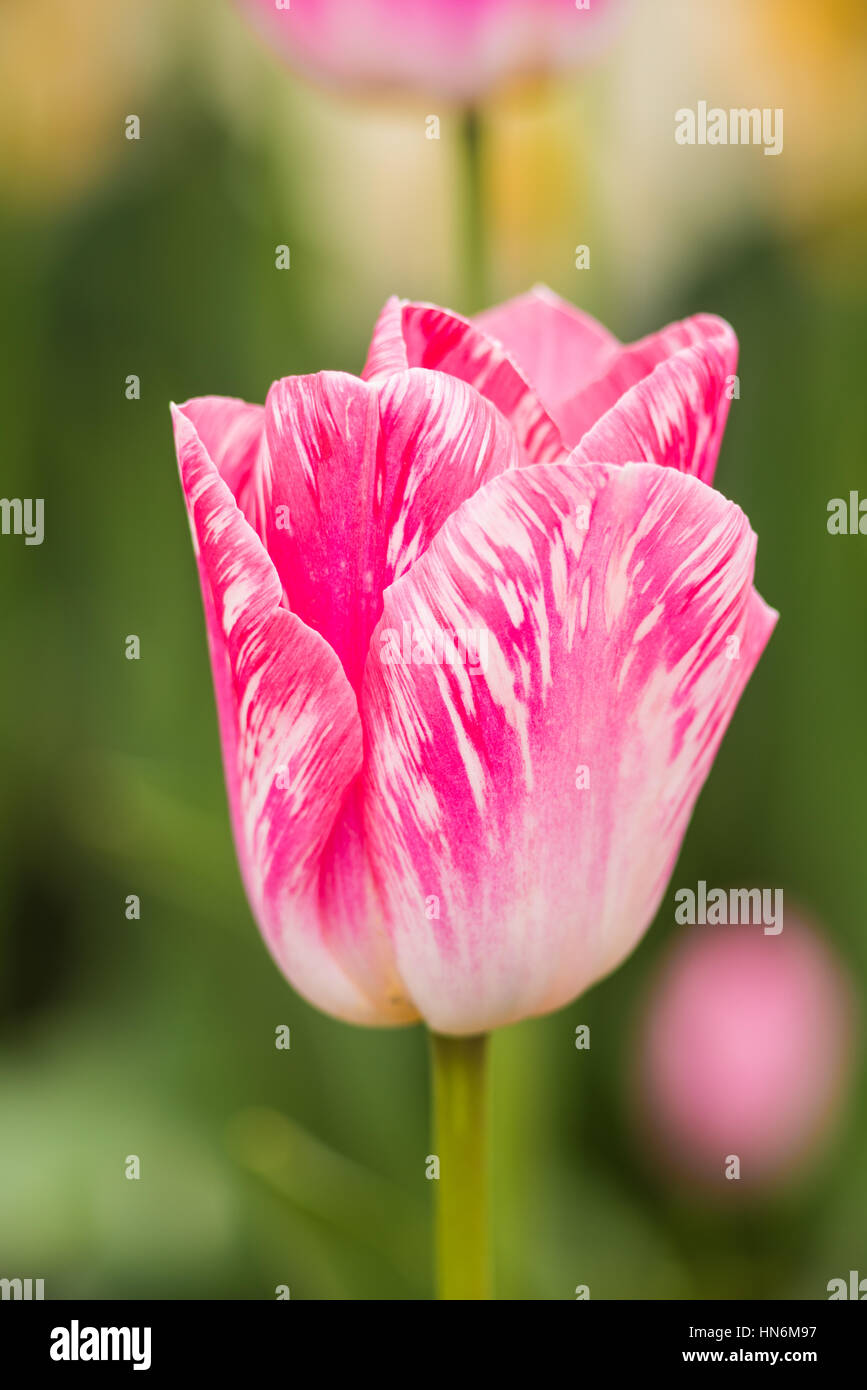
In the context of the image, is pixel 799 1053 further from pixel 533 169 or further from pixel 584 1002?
pixel 533 169

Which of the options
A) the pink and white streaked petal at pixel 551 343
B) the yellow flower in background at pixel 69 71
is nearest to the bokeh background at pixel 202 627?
the yellow flower in background at pixel 69 71

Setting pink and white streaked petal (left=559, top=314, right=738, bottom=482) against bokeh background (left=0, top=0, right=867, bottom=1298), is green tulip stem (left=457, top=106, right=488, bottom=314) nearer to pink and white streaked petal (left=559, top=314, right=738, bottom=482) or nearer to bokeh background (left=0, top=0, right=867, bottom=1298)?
bokeh background (left=0, top=0, right=867, bottom=1298)

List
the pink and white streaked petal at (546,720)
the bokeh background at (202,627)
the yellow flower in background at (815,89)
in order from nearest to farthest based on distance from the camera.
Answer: the pink and white streaked petal at (546,720) → the bokeh background at (202,627) → the yellow flower in background at (815,89)

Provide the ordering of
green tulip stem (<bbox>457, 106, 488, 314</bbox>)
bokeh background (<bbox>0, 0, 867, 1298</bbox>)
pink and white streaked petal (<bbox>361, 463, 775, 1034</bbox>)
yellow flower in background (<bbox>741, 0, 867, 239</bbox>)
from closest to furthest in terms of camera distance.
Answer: pink and white streaked petal (<bbox>361, 463, 775, 1034</bbox>) → green tulip stem (<bbox>457, 106, 488, 314</bbox>) → bokeh background (<bbox>0, 0, 867, 1298</bbox>) → yellow flower in background (<bbox>741, 0, 867, 239</bbox>)

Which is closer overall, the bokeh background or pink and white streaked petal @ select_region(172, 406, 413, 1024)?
pink and white streaked petal @ select_region(172, 406, 413, 1024)

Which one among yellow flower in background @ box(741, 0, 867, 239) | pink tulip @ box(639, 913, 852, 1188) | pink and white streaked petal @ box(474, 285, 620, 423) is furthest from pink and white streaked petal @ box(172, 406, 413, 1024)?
yellow flower in background @ box(741, 0, 867, 239)

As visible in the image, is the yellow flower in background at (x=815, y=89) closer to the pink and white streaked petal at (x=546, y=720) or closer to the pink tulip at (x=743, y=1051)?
the pink tulip at (x=743, y=1051)
